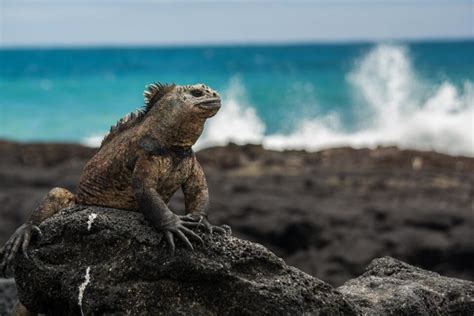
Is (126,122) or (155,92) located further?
(126,122)

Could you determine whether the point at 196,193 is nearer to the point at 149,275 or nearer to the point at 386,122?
the point at 149,275

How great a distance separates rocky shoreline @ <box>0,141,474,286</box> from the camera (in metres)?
12.4

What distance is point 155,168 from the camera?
459 centimetres

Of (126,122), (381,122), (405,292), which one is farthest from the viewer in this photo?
(381,122)

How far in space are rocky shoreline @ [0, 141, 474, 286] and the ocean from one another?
20.1ft

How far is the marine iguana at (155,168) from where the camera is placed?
452 centimetres

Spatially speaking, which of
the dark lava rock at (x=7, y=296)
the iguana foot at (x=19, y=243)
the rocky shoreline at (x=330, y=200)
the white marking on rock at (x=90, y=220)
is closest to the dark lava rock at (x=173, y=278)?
the white marking on rock at (x=90, y=220)

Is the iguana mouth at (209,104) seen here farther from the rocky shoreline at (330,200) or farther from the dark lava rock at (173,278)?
the rocky shoreline at (330,200)

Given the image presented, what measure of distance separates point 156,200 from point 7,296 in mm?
2941

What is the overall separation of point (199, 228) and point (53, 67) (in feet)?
242

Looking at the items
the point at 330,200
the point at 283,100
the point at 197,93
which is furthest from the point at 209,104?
the point at 283,100

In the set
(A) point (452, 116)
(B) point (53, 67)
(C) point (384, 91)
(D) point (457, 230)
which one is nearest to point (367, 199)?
(D) point (457, 230)

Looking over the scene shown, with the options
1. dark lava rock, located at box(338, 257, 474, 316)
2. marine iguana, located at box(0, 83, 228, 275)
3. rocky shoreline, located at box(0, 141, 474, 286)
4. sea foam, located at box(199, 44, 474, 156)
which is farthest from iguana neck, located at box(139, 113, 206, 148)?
sea foam, located at box(199, 44, 474, 156)

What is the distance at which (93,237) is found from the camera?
4.64 meters
